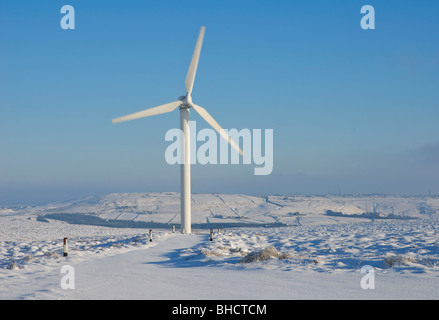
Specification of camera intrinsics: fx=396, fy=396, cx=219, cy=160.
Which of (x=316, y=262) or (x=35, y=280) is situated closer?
(x=35, y=280)

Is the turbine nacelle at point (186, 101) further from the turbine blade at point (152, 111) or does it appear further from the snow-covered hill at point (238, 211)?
the snow-covered hill at point (238, 211)

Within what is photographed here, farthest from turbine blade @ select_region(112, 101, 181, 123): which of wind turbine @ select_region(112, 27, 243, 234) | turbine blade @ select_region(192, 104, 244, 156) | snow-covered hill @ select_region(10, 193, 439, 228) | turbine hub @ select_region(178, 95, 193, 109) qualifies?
snow-covered hill @ select_region(10, 193, 439, 228)

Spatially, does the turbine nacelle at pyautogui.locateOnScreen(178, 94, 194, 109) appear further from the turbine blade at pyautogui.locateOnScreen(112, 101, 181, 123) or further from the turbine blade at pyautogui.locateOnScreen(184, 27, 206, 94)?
the turbine blade at pyautogui.locateOnScreen(184, 27, 206, 94)

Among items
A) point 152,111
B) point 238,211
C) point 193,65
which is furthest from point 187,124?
point 238,211

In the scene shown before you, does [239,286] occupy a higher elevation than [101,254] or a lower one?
higher

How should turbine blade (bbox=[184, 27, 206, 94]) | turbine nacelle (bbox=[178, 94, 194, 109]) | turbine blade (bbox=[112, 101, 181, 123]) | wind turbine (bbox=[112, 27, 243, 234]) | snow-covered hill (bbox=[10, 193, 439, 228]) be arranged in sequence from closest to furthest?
turbine blade (bbox=[112, 101, 181, 123]) → turbine blade (bbox=[184, 27, 206, 94]) → wind turbine (bbox=[112, 27, 243, 234]) → turbine nacelle (bbox=[178, 94, 194, 109]) → snow-covered hill (bbox=[10, 193, 439, 228])

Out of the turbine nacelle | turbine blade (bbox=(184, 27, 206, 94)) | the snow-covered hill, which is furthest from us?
the snow-covered hill

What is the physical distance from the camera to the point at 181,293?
31.1 ft

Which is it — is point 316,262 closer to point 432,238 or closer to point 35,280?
point 35,280

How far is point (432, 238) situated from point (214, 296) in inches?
624

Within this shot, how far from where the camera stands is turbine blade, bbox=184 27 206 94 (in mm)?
37344

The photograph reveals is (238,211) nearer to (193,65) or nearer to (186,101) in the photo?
(186,101)

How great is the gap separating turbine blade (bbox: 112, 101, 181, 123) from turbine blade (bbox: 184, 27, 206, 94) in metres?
2.09
